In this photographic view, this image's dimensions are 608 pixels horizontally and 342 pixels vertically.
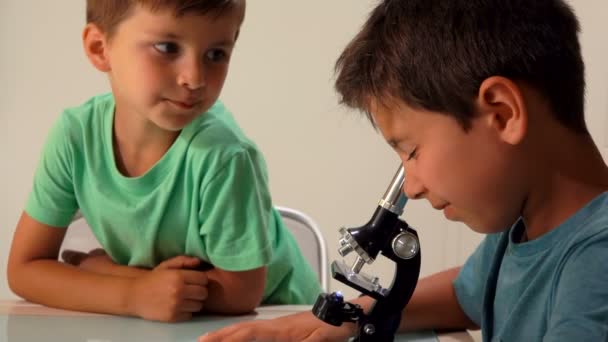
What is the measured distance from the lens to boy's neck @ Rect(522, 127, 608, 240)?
0.94 metres

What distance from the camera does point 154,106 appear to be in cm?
130

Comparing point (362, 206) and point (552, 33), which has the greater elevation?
point (552, 33)

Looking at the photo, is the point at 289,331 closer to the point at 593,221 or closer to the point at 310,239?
the point at 593,221

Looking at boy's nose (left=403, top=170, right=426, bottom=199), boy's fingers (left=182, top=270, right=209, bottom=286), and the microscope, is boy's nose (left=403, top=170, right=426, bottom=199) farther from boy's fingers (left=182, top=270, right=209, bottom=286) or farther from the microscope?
boy's fingers (left=182, top=270, right=209, bottom=286)

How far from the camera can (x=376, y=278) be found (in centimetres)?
107

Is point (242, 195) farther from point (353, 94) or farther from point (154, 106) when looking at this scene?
point (353, 94)

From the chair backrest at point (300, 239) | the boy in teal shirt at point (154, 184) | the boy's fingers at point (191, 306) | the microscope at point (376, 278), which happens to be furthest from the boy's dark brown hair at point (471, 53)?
the chair backrest at point (300, 239)

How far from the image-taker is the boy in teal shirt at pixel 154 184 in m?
1.26

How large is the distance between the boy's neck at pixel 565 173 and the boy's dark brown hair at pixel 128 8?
514 millimetres

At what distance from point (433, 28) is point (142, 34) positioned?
1.68ft

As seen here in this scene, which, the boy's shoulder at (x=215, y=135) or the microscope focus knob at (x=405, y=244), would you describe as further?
the boy's shoulder at (x=215, y=135)

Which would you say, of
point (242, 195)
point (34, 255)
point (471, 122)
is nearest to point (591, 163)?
point (471, 122)

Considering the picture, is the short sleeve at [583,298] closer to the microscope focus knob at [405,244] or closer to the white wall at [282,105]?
the microscope focus knob at [405,244]

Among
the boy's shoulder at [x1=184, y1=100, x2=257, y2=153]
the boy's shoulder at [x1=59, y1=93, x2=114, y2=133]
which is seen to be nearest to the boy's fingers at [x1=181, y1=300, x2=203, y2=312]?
the boy's shoulder at [x1=184, y1=100, x2=257, y2=153]
